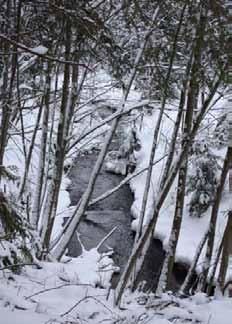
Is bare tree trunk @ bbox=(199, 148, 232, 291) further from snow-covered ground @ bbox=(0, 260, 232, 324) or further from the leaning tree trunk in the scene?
snow-covered ground @ bbox=(0, 260, 232, 324)

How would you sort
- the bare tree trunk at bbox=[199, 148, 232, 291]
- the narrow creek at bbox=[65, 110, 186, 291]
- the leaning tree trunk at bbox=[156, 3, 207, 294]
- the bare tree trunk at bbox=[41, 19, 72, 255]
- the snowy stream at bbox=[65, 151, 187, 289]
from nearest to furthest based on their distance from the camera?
1. the leaning tree trunk at bbox=[156, 3, 207, 294]
2. the bare tree trunk at bbox=[41, 19, 72, 255]
3. the bare tree trunk at bbox=[199, 148, 232, 291]
4. the narrow creek at bbox=[65, 110, 186, 291]
5. the snowy stream at bbox=[65, 151, 187, 289]

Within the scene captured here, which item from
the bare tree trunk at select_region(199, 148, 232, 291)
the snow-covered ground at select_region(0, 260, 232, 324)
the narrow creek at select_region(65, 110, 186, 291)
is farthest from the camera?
the narrow creek at select_region(65, 110, 186, 291)

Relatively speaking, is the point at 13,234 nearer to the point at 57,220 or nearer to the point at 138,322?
the point at 138,322

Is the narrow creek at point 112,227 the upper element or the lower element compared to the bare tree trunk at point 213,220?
lower

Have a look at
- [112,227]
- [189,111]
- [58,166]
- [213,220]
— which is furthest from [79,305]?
[112,227]

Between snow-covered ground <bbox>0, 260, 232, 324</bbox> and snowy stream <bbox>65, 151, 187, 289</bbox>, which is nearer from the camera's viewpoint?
snow-covered ground <bbox>0, 260, 232, 324</bbox>

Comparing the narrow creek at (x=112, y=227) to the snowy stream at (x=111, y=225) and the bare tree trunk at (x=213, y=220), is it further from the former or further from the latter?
the bare tree trunk at (x=213, y=220)

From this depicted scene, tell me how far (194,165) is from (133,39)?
6.50 m

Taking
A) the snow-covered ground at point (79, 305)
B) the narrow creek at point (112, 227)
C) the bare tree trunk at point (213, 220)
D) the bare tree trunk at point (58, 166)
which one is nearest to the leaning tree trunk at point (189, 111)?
the snow-covered ground at point (79, 305)

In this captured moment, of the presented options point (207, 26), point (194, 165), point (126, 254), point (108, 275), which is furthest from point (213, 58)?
point (194, 165)

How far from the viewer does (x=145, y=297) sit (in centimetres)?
397

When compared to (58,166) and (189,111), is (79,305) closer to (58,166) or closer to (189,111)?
(189,111)

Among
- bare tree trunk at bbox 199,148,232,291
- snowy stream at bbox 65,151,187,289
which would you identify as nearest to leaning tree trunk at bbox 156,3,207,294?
bare tree trunk at bbox 199,148,232,291

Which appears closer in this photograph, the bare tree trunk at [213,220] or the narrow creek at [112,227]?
the bare tree trunk at [213,220]
